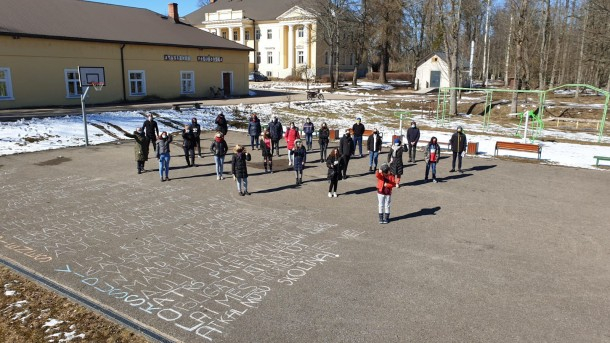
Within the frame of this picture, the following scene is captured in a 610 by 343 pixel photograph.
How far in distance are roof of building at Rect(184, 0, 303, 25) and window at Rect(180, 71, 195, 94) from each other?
36.2 meters

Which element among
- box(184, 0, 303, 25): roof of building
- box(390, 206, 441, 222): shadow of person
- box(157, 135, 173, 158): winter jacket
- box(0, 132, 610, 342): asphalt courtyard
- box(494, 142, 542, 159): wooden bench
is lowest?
box(0, 132, 610, 342): asphalt courtyard

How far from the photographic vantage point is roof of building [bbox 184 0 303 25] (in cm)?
7500

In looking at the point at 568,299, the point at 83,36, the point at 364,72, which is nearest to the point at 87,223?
the point at 568,299

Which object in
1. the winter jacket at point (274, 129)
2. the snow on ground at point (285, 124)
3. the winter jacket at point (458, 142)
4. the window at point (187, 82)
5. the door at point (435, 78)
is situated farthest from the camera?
the door at point (435, 78)

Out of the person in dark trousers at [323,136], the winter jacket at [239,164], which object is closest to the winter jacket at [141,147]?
A: the winter jacket at [239,164]

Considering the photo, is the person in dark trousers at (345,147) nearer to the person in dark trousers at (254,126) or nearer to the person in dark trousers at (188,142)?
the person in dark trousers at (188,142)

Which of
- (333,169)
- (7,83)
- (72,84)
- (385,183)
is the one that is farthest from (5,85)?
(385,183)

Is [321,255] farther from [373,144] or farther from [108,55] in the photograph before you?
[108,55]

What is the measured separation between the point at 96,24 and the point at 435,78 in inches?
1613

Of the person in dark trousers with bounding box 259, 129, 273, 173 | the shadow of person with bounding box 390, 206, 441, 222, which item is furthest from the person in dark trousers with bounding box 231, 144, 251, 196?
the shadow of person with bounding box 390, 206, 441, 222

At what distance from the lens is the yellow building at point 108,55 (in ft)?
101

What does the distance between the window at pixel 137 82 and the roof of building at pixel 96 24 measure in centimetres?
262

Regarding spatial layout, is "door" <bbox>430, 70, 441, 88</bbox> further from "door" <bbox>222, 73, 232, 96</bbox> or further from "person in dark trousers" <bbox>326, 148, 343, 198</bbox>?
"person in dark trousers" <bbox>326, 148, 343, 198</bbox>

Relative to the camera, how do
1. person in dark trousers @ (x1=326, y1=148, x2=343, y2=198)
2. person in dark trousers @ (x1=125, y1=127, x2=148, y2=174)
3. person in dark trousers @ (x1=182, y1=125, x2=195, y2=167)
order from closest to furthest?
person in dark trousers @ (x1=326, y1=148, x2=343, y2=198) → person in dark trousers @ (x1=125, y1=127, x2=148, y2=174) → person in dark trousers @ (x1=182, y1=125, x2=195, y2=167)
